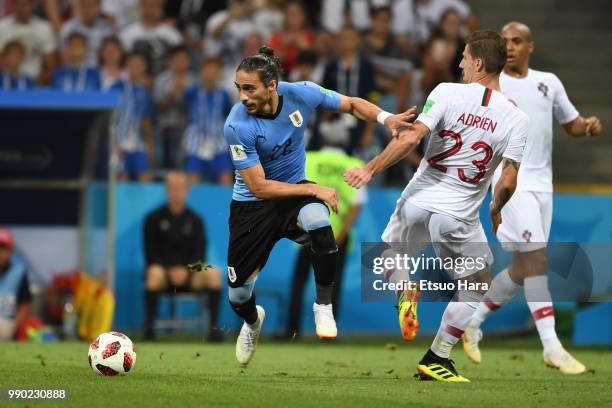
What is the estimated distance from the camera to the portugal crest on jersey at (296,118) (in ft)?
29.6

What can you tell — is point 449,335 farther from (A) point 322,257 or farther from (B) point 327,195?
(B) point 327,195

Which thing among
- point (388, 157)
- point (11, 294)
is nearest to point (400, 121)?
point (388, 157)

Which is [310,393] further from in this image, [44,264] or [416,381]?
[44,264]

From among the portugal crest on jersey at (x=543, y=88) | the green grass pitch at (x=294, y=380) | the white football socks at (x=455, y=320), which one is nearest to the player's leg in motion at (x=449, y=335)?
the white football socks at (x=455, y=320)

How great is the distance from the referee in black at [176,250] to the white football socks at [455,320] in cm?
594

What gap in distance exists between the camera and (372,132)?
52.0 feet

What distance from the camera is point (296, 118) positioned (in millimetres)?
9039

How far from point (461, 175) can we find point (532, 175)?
192cm

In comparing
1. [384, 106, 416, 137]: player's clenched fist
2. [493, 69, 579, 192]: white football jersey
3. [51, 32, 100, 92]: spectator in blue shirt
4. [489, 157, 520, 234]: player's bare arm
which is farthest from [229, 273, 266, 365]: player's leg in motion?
[51, 32, 100, 92]: spectator in blue shirt

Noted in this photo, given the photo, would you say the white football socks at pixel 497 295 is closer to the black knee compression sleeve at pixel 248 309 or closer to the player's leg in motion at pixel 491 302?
the player's leg in motion at pixel 491 302

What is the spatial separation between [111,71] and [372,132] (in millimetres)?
3538

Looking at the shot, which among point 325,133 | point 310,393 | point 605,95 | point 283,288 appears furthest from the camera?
point 605,95

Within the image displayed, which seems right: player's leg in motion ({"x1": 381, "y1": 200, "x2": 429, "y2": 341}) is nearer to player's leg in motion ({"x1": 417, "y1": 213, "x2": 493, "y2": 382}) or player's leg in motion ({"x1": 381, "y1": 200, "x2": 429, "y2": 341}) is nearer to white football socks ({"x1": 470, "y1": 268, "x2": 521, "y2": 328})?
player's leg in motion ({"x1": 417, "y1": 213, "x2": 493, "y2": 382})

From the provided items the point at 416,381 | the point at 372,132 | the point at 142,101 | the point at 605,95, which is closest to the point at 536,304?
the point at 416,381
